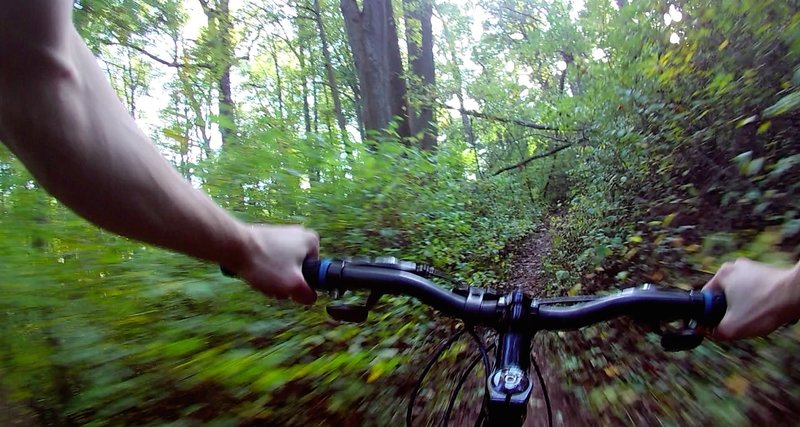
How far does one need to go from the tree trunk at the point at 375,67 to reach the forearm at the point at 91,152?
8.16 meters

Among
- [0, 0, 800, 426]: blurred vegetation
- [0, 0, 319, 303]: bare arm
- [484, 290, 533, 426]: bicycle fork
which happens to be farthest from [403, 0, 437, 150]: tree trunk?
[0, 0, 319, 303]: bare arm

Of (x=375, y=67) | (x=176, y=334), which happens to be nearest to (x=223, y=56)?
(x=375, y=67)

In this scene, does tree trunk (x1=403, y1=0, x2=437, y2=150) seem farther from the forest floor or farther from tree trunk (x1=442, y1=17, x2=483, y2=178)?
tree trunk (x1=442, y1=17, x2=483, y2=178)

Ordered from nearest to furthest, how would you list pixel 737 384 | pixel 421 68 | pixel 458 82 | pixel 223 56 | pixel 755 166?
pixel 737 384 → pixel 755 166 → pixel 223 56 → pixel 421 68 → pixel 458 82

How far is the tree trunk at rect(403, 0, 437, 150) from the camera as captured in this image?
34.6ft

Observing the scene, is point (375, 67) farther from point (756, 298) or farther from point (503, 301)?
point (756, 298)

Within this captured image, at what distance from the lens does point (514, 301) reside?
43.6 inches

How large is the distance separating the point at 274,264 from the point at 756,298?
1.15 metres

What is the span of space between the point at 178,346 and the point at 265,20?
1470 cm

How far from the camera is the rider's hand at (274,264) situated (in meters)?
1.11

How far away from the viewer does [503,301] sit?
112 centimetres

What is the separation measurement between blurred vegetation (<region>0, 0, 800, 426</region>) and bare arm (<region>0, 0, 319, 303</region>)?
3.35ft

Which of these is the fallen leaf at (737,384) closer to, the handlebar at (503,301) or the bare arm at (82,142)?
the handlebar at (503,301)

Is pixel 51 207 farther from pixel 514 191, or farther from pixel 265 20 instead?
pixel 265 20
